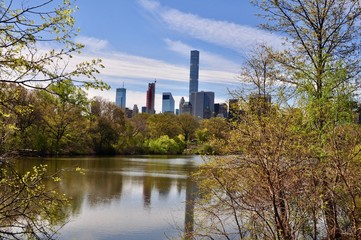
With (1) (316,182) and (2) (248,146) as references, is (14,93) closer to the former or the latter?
(2) (248,146)

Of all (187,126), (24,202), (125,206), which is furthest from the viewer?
(187,126)

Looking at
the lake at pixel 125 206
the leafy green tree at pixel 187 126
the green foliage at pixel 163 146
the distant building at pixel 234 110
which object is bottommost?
the lake at pixel 125 206

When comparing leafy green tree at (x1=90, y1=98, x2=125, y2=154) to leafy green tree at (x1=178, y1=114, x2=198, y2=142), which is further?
leafy green tree at (x1=178, y1=114, x2=198, y2=142)

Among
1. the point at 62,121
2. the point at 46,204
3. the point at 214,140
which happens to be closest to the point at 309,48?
the point at 214,140

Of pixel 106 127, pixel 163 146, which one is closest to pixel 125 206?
pixel 106 127

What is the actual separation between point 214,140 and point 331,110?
2897 mm

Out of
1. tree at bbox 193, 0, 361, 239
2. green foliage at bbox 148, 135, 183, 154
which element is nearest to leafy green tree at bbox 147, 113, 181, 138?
green foliage at bbox 148, 135, 183, 154

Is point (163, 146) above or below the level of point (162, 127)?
below

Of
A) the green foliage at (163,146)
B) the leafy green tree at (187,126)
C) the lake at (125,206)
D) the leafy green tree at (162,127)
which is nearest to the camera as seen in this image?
the lake at (125,206)

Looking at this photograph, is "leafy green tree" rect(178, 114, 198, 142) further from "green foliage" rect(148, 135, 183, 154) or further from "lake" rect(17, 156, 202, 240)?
"lake" rect(17, 156, 202, 240)

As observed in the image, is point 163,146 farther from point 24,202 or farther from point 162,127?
point 24,202

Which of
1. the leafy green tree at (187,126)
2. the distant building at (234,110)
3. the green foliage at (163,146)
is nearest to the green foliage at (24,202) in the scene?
the distant building at (234,110)

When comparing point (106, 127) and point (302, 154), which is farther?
point (106, 127)

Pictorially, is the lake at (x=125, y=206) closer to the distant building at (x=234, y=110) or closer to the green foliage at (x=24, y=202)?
the green foliage at (x=24, y=202)
